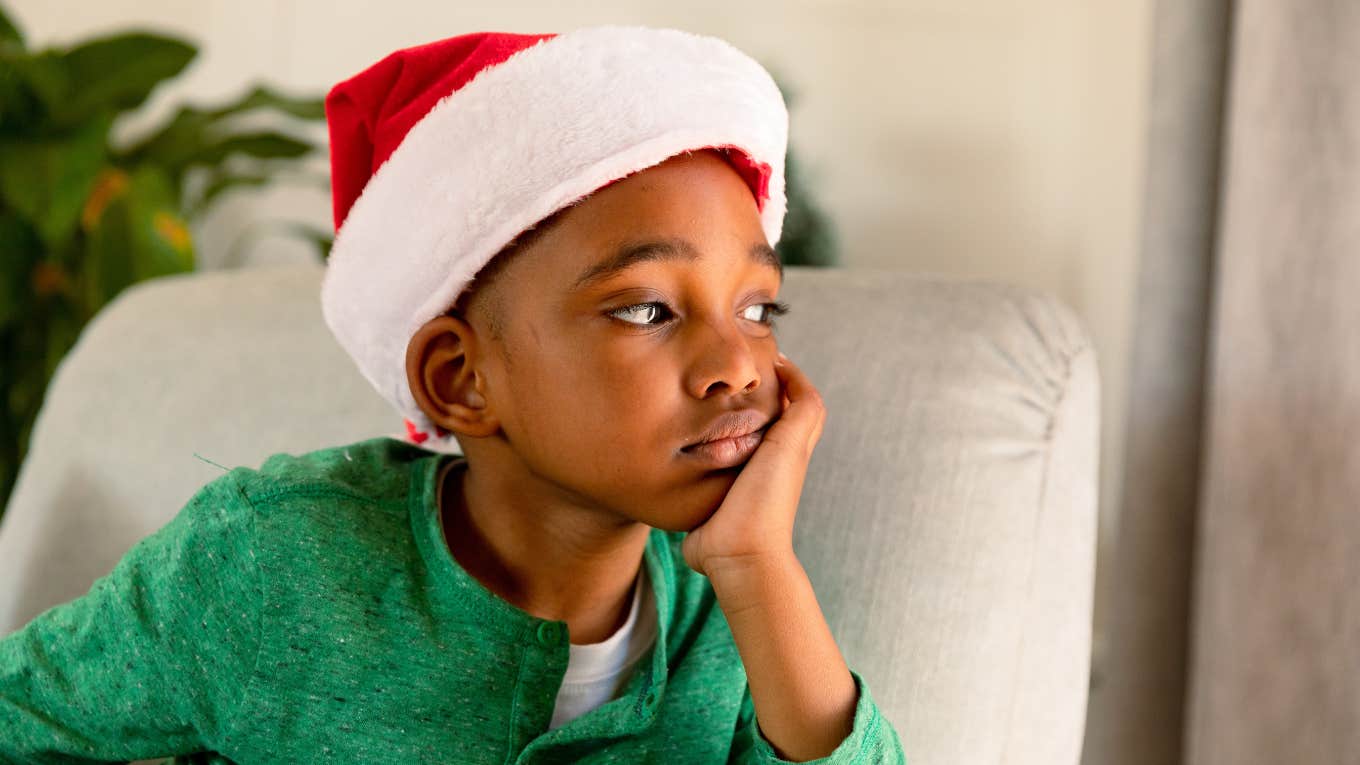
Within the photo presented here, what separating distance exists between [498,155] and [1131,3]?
5.15 ft

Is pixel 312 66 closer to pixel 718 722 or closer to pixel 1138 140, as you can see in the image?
pixel 1138 140

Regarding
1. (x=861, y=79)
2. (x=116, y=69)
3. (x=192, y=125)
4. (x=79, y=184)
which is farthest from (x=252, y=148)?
(x=861, y=79)

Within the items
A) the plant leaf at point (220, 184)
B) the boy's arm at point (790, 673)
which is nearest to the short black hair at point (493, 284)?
the boy's arm at point (790, 673)

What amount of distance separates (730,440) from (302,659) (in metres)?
0.33

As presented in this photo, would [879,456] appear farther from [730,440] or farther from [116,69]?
[116,69]

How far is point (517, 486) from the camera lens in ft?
2.95

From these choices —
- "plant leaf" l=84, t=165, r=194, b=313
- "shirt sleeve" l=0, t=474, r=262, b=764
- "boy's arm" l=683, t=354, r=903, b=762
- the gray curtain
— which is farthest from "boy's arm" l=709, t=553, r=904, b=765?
"plant leaf" l=84, t=165, r=194, b=313

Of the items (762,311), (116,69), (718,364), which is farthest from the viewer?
(116,69)

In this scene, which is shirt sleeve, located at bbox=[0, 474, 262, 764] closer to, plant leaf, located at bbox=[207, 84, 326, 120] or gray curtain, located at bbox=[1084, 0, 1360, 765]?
gray curtain, located at bbox=[1084, 0, 1360, 765]

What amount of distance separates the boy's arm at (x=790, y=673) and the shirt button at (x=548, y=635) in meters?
0.14

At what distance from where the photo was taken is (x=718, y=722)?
0.91m

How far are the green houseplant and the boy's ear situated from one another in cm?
126

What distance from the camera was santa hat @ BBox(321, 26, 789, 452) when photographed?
782mm

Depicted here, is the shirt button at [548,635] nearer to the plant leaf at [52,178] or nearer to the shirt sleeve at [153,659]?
the shirt sleeve at [153,659]
